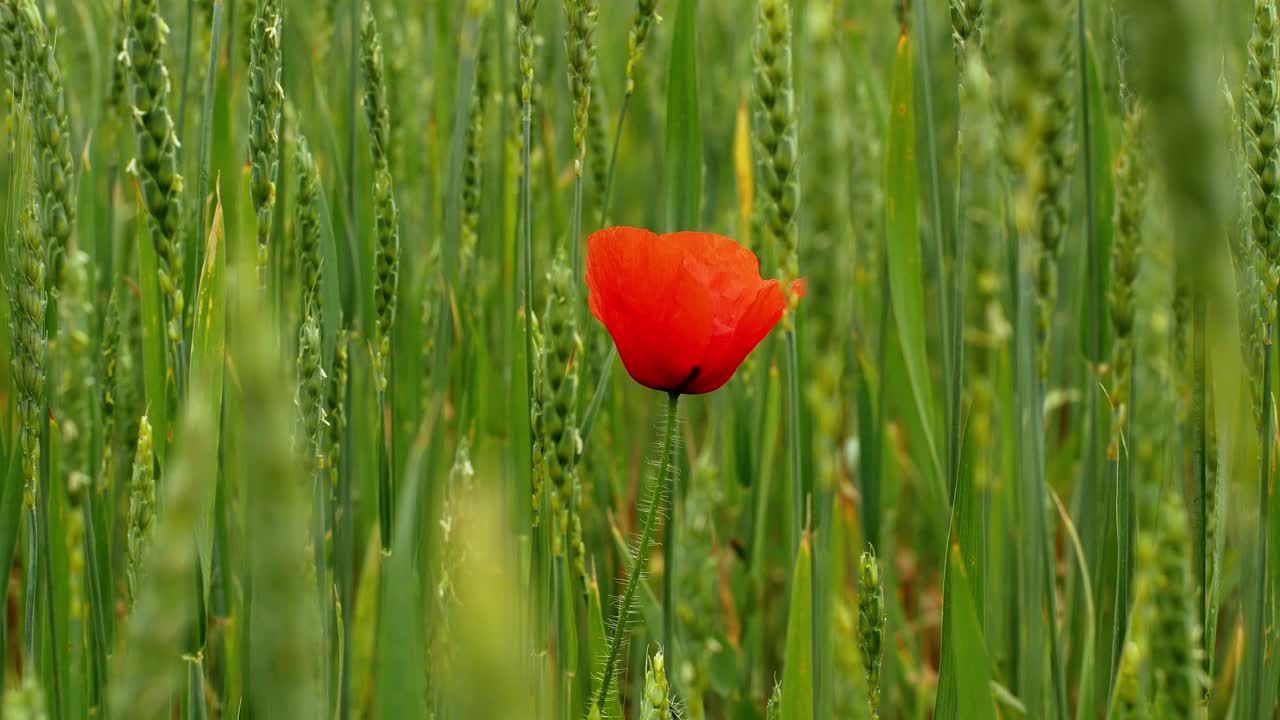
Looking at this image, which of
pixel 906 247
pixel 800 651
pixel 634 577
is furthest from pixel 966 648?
pixel 906 247

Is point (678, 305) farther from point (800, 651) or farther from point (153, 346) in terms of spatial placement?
point (153, 346)

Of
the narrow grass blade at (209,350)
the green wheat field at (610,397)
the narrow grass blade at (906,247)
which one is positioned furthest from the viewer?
the narrow grass blade at (906,247)

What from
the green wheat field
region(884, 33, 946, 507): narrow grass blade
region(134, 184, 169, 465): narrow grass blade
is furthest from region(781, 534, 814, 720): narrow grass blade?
region(134, 184, 169, 465): narrow grass blade

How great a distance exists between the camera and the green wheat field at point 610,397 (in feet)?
0.84

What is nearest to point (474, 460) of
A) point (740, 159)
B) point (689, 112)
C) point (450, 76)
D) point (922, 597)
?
point (689, 112)

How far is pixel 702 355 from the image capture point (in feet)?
2.39

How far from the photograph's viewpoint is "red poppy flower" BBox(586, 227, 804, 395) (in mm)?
723

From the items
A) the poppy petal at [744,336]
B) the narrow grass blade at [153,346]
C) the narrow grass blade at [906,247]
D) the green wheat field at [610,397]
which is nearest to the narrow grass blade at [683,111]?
the green wheat field at [610,397]

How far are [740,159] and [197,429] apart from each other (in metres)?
1.11

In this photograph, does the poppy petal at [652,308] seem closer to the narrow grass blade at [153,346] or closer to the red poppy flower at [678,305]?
the red poppy flower at [678,305]

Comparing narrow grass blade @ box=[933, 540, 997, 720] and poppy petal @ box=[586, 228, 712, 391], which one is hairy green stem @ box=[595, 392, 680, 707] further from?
narrow grass blade @ box=[933, 540, 997, 720]

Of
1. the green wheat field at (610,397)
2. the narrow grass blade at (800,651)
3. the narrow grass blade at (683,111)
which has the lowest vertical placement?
the narrow grass blade at (800,651)

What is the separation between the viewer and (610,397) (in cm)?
116

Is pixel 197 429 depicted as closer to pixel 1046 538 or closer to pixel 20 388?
pixel 20 388
